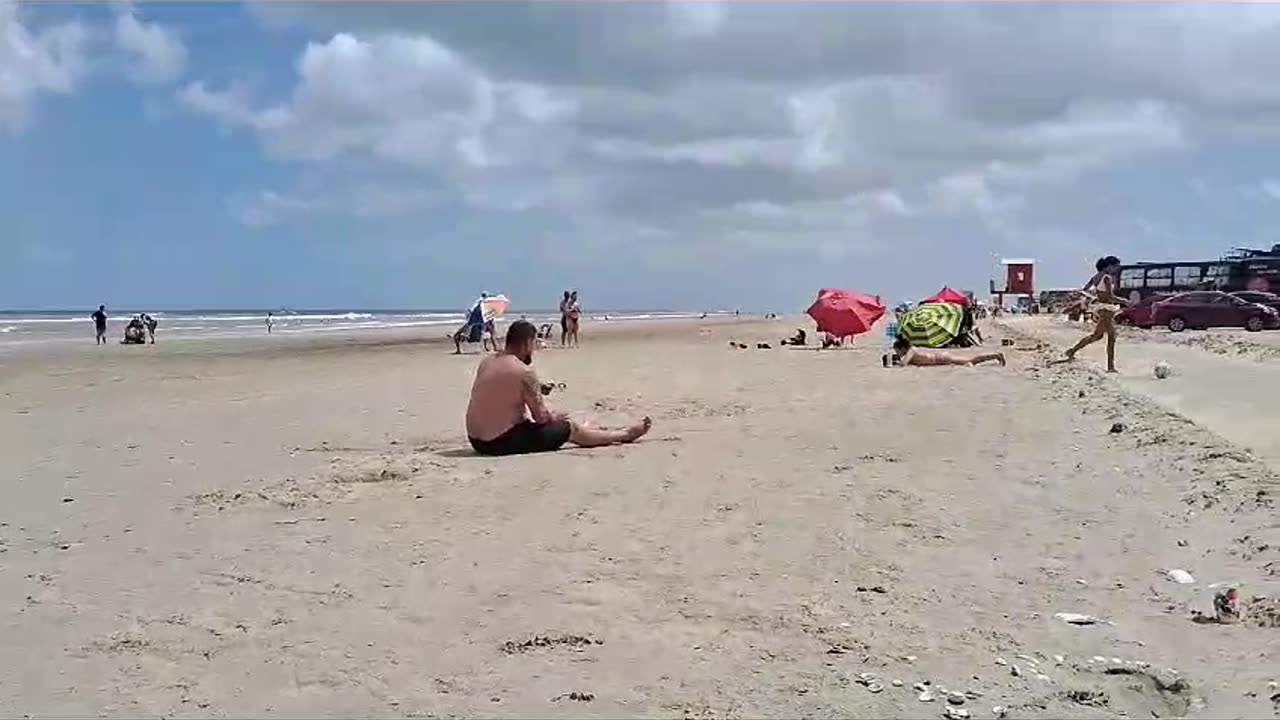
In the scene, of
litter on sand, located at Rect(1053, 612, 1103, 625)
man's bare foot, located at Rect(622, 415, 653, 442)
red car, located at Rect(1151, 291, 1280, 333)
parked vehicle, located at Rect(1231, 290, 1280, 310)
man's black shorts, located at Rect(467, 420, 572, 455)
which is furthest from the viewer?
parked vehicle, located at Rect(1231, 290, 1280, 310)

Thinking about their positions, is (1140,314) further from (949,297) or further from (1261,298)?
(949,297)

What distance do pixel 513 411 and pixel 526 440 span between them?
0.27 m

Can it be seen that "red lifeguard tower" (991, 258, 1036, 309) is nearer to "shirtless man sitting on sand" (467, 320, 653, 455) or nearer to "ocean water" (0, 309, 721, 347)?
"ocean water" (0, 309, 721, 347)

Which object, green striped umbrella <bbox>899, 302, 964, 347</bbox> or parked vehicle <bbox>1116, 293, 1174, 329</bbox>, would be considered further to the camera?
parked vehicle <bbox>1116, 293, 1174, 329</bbox>

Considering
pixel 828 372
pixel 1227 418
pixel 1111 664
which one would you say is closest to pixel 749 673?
pixel 1111 664

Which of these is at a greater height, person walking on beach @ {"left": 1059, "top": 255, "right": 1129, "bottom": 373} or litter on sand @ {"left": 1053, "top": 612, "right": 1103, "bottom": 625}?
person walking on beach @ {"left": 1059, "top": 255, "right": 1129, "bottom": 373}

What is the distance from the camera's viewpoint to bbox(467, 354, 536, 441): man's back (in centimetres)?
952

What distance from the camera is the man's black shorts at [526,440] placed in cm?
952

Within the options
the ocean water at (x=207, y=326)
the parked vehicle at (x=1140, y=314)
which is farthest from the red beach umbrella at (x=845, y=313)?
the ocean water at (x=207, y=326)

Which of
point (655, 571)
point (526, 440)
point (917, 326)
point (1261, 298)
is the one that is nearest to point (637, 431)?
point (526, 440)

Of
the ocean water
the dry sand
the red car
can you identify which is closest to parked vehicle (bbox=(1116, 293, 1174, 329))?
the red car

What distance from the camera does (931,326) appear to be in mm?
21875

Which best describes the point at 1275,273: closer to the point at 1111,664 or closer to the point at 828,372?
the point at 828,372

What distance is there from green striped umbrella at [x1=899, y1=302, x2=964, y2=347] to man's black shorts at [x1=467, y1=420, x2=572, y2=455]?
1340cm
